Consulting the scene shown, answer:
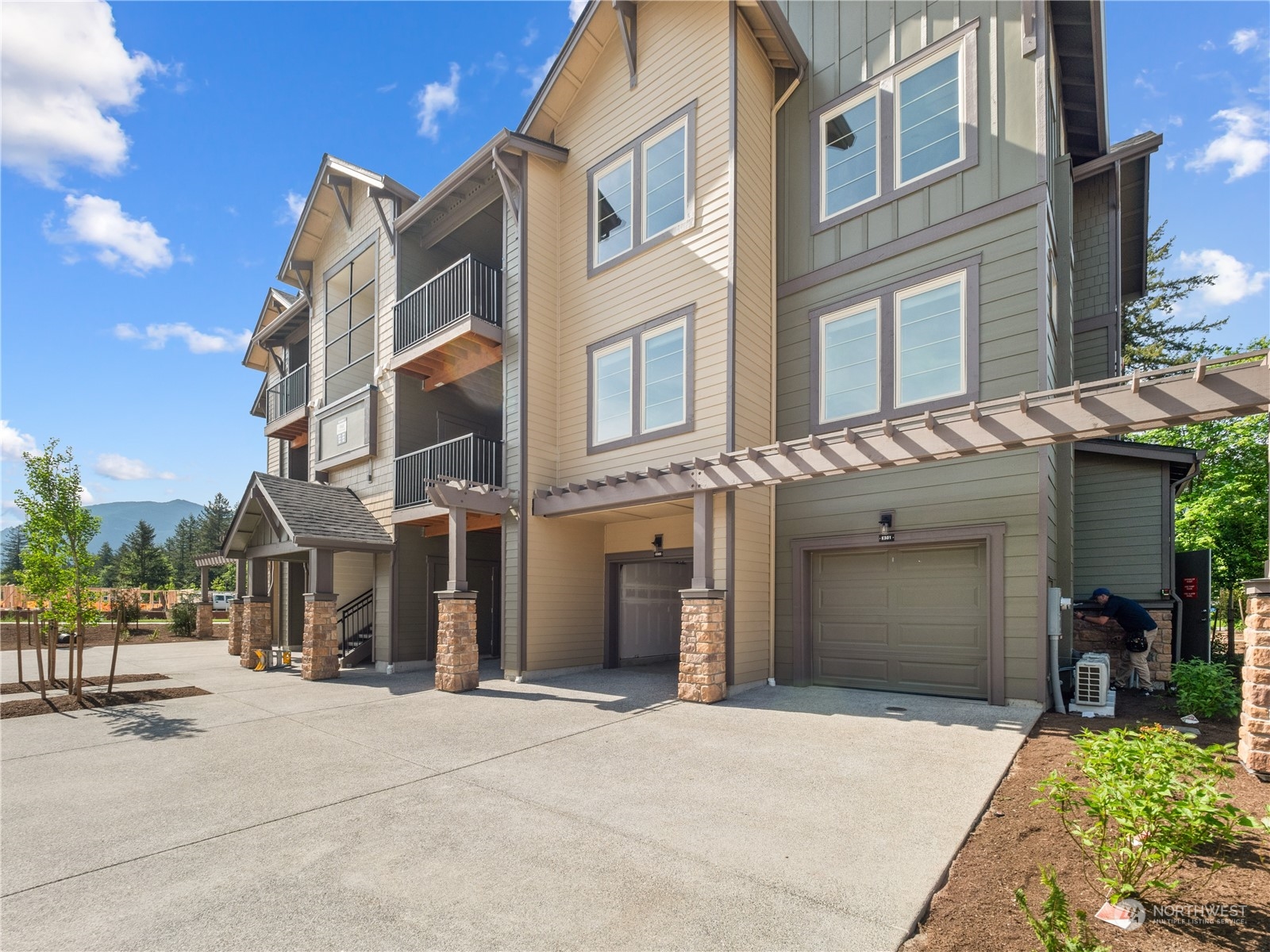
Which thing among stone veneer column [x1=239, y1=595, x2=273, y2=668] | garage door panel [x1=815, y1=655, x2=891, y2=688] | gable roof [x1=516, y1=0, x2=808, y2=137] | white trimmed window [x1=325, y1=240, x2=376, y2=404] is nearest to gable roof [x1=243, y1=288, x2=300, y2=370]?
white trimmed window [x1=325, y1=240, x2=376, y2=404]

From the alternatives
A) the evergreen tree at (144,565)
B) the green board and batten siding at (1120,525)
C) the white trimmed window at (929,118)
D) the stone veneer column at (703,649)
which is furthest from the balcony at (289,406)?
the evergreen tree at (144,565)

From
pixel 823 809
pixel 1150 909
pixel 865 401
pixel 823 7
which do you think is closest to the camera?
pixel 1150 909

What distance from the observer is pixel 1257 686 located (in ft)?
16.0

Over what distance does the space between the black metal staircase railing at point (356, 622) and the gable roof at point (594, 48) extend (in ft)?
33.5

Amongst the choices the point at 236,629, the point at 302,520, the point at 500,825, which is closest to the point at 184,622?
the point at 236,629

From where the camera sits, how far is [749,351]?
9453 mm

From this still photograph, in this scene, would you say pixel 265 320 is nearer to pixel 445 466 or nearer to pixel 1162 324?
pixel 445 466

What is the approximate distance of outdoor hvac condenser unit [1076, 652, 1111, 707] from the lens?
7176 millimetres

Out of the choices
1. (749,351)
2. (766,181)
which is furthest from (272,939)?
(766,181)

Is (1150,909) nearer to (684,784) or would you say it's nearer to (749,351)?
(684,784)

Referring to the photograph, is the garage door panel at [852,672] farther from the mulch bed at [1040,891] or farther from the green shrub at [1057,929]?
the green shrub at [1057,929]

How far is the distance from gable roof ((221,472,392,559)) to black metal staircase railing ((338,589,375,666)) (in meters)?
1.70

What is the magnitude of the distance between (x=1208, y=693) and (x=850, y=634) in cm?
375

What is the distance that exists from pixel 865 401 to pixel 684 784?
19.4 feet
